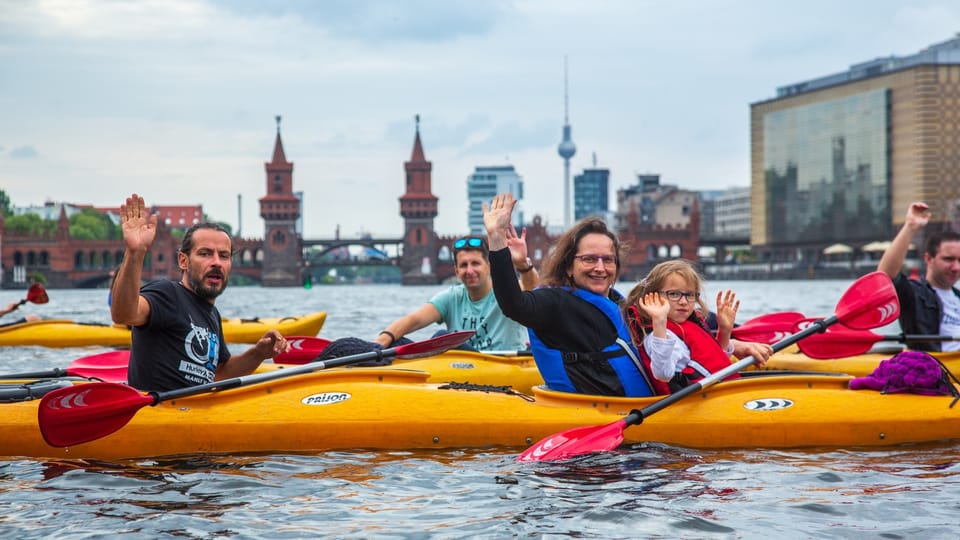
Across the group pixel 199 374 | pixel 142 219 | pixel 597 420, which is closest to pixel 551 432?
pixel 597 420

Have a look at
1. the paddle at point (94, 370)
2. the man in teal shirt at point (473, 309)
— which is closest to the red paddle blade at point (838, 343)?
the man in teal shirt at point (473, 309)

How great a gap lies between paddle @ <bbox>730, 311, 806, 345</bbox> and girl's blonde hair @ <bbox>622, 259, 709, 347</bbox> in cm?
340

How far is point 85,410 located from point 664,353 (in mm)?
3118

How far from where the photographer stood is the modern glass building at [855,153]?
93188 millimetres

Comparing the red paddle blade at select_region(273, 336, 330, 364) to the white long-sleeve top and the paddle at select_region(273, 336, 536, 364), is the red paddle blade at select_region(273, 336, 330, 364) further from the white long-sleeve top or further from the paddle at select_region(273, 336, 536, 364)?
the white long-sleeve top

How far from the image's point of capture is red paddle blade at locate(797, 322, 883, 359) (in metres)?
8.09

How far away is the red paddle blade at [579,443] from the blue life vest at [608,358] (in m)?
0.36

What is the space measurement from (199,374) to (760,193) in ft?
370

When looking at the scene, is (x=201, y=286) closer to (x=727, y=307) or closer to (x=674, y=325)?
(x=674, y=325)

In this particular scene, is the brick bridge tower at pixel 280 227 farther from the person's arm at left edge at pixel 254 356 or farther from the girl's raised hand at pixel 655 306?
the girl's raised hand at pixel 655 306

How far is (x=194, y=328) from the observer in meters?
6.24

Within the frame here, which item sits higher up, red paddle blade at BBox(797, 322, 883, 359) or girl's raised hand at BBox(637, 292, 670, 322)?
girl's raised hand at BBox(637, 292, 670, 322)

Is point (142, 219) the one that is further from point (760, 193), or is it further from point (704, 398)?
point (760, 193)

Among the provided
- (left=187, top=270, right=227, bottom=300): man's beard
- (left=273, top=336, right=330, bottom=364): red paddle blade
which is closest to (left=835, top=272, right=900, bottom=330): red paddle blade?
(left=187, top=270, right=227, bottom=300): man's beard
